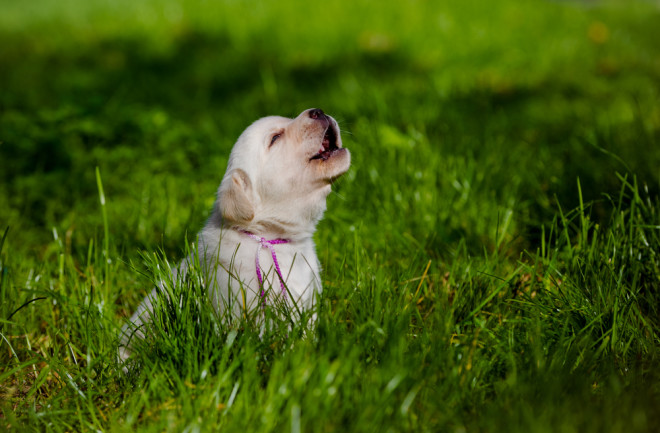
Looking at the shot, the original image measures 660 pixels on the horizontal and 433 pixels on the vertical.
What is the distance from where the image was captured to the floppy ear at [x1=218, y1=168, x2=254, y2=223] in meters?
2.44

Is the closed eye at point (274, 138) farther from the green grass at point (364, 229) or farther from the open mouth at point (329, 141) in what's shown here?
the green grass at point (364, 229)

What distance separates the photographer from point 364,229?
124 inches

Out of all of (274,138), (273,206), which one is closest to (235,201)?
(273,206)

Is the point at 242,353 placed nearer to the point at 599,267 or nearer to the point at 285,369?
the point at 285,369

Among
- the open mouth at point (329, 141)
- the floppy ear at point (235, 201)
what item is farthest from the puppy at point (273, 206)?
the open mouth at point (329, 141)

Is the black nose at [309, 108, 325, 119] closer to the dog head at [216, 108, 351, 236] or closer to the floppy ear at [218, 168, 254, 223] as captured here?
the dog head at [216, 108, 351, 236]

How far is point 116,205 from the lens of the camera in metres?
3.83

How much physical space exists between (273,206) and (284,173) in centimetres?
13

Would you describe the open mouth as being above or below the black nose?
below

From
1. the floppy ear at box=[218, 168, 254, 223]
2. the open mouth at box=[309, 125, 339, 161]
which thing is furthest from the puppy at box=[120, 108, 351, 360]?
the open mouth at box=[309, 125, 339, 161]

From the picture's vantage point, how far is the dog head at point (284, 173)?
8.51ft

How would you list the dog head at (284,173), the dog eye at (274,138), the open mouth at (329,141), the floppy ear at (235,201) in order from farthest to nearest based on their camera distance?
the open mouth at (329,141) → the dog eye at (274,138) → the dog head at (284,173) → the floppy ear at (235,201)

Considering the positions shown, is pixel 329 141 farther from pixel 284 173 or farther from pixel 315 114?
pixel 284 173

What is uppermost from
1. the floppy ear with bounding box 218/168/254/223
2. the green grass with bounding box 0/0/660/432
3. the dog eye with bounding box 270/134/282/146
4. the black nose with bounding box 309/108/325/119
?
the black nose with bounding box 309/108/325/119
